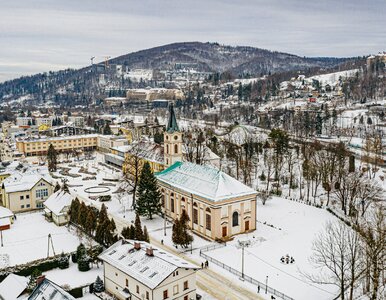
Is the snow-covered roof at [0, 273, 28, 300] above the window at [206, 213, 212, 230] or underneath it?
above

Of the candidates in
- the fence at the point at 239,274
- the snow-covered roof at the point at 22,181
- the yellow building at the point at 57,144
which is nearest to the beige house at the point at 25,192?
the snow-covered roof at the point at 22,181

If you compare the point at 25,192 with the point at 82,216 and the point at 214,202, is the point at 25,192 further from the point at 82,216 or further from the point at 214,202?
the point at 214,202

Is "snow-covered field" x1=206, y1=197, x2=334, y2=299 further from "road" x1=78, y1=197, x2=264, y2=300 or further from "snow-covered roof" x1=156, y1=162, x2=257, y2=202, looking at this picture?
"snow-covered roof" x1=156, y1=162, x2=257, y2=202

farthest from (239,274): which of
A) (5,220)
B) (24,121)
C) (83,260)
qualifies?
(24,121)

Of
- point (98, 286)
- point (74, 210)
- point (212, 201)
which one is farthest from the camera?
point (74, 210)

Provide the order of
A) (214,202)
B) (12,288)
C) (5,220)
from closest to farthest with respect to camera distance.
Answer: (12,288) < (214,202) < (5,220)

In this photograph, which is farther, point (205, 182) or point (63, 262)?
point (205, 182)

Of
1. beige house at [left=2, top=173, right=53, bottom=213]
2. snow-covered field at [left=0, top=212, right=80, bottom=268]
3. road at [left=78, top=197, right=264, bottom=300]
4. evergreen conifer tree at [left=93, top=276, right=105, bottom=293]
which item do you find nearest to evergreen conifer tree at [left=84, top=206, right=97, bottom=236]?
snow-covered field at [left=0, top=212, right=80, bottom=268]
